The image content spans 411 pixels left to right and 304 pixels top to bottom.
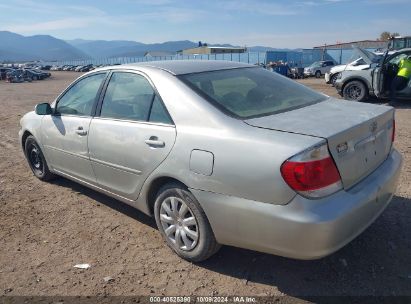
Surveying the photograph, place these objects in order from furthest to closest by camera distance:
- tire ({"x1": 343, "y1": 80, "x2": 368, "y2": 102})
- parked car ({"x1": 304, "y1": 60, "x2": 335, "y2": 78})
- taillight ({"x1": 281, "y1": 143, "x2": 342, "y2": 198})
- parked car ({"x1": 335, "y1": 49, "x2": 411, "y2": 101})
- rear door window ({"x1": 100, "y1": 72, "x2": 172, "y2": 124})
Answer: parked car ({"x1": 304, "y1": 60, "x2": 335, "y2": 78}) < tire ({"x1": 343, "y1": 80, "x2": 368, "y2": 102}) < parked car ({"x1": 335, "y1": 49, "x2": 411, "y2": 101}) < rear door window ({"x1": 100, "y1": 72, "x2": 172, "y2": 124}) < taillight ({"x1": 281, "y1": 143, "x2": 342, "y2": 198})

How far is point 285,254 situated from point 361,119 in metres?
1.15

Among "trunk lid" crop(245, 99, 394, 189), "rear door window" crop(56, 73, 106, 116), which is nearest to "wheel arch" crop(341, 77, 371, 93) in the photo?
"trunk lid" crop(245, 99, 394, 189)

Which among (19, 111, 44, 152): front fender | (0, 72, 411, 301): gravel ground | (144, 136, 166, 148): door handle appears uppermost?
(144, 136, 166, 148): door handle

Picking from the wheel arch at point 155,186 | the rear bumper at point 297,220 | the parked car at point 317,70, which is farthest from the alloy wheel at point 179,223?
the parked car at point 317,70

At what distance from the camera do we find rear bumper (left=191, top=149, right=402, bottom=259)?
2492 mm

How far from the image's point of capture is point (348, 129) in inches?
107

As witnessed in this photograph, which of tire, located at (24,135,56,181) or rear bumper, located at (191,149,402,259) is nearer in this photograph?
rear bumper, located at (191,149,402,259)

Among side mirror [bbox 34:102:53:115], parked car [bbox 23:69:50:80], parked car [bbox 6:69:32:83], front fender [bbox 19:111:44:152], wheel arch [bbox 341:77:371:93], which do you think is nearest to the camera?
side mirror [bbox 34:102:53:115]

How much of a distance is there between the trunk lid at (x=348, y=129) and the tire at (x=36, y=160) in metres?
3.46

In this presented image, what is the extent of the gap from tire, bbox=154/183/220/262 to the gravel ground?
0.14 metres

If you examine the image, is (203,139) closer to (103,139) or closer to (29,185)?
(103,139)

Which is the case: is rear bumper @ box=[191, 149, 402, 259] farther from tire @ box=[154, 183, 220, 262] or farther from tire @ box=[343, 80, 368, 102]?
tire @ box=[343, 80, 368, 102]

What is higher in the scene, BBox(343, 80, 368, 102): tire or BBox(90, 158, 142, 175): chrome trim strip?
BBox(343, 80, 368, 102): tire

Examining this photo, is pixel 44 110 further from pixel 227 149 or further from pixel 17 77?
pixel 17 77
